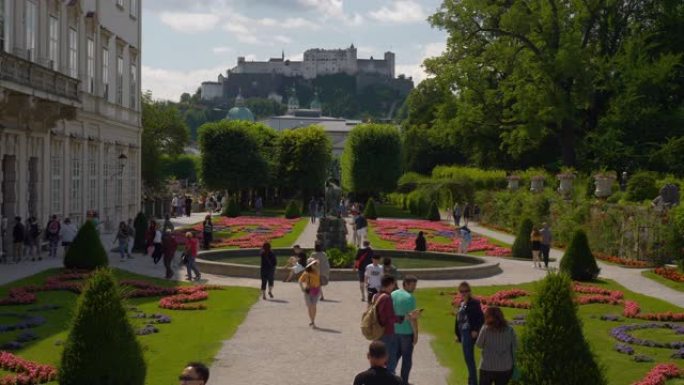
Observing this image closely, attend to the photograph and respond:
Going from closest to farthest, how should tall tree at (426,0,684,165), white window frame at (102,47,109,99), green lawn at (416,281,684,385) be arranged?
1. green lawn at (416,281,684,385)
2. white window frame at (102,47,109,99)
3. tall tree at (426,0,684,165)

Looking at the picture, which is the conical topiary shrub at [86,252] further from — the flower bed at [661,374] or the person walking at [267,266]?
the flower bed at [661,374]

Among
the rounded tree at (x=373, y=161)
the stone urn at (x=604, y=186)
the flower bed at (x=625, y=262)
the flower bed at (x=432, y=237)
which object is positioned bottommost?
the flower bed at (x=625, y=262)

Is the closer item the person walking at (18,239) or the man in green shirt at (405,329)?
the man in green shirt at (405,329)

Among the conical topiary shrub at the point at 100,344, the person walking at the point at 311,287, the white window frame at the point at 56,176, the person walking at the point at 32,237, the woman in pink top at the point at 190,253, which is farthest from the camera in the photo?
the white window frame at the point at 56,176

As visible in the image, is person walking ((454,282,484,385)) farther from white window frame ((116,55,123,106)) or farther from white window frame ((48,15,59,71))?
white window frame ((116,55,123,106))

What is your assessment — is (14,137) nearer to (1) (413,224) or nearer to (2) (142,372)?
(2) (142,372)

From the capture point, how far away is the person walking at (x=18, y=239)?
93.0 ft

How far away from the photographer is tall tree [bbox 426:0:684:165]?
5116 cm

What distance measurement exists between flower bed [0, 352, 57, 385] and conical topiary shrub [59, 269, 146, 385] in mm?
2194

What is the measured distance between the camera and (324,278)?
67.2 feet

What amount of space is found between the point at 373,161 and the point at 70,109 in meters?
48.5

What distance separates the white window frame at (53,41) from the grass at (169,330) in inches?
464

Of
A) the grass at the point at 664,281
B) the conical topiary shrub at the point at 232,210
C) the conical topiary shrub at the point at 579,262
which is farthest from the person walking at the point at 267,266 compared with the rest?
the conical topiary shrub at the point at 232,210

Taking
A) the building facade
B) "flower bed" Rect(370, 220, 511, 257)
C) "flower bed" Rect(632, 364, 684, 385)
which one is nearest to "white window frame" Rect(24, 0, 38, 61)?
the building facade
